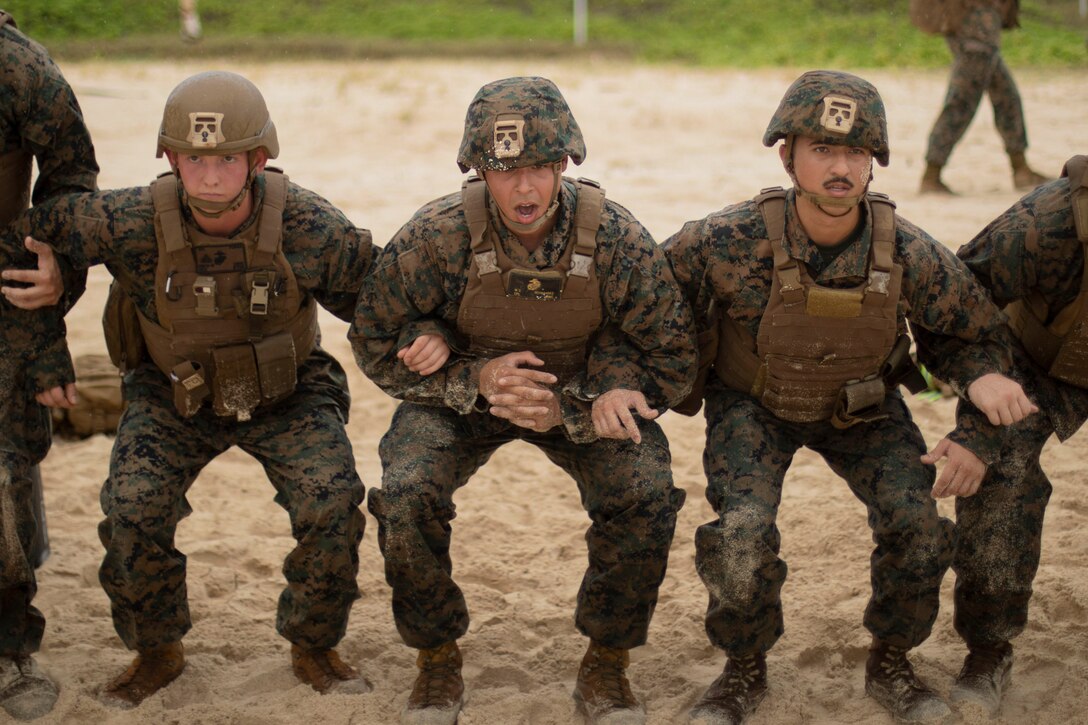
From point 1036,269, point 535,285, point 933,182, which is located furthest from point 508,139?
point 933,182

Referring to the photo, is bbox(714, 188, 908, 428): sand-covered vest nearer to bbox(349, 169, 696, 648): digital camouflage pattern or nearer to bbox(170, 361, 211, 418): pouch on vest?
bbox(349, 169, 696, 648): digital camouflage pattern

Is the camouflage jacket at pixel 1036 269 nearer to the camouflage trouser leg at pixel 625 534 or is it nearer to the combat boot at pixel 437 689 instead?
the camouflage trouser leg at pixel 625 534

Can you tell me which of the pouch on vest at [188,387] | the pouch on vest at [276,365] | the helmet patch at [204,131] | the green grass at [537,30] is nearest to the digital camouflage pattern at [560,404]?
the pouch on vest at [276,365]

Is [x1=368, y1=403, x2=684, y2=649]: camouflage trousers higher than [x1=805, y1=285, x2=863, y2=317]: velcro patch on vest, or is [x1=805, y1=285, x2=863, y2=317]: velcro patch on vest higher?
[x1=805, y1=285, x2=863, y2=317]: velcro patch on vest

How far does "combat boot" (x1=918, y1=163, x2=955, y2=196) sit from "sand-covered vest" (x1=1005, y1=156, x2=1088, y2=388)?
6.66m

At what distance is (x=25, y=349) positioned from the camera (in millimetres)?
4695

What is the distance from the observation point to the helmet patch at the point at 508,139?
429 cm

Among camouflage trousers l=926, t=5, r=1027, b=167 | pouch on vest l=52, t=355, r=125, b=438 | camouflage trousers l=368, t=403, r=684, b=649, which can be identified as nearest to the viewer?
camouflage trousers l=368, t=403, r=684, b=649

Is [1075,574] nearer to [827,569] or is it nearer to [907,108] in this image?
[827,569]

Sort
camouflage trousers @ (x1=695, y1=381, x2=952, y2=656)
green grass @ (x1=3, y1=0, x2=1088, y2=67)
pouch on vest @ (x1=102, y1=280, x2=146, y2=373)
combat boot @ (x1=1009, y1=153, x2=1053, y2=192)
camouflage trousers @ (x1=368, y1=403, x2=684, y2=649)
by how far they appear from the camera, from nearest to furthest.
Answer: camouflage trousers @ (x1=695, y1=381, x2=952, y2=656)
camouflage trousers @ (x1=368, y1=403, x2=684, y2=649)
pouch on vest @ (x1=102, y1=280, x2=146, y2=373)
combat boot @ (x1=1009, y1=153, x2=1053, y2=192)
green grass @ (x1=3, y1=0, x2=1088, y2=67)

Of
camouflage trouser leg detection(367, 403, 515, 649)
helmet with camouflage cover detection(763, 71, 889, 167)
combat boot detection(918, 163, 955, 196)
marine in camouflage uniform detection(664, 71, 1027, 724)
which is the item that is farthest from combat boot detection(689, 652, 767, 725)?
combat boot detection(918, 163, 955, 196)

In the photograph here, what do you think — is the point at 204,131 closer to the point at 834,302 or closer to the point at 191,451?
the point at 191,451

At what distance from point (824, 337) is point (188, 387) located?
7.18ft

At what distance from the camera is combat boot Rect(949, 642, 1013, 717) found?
4375mm
